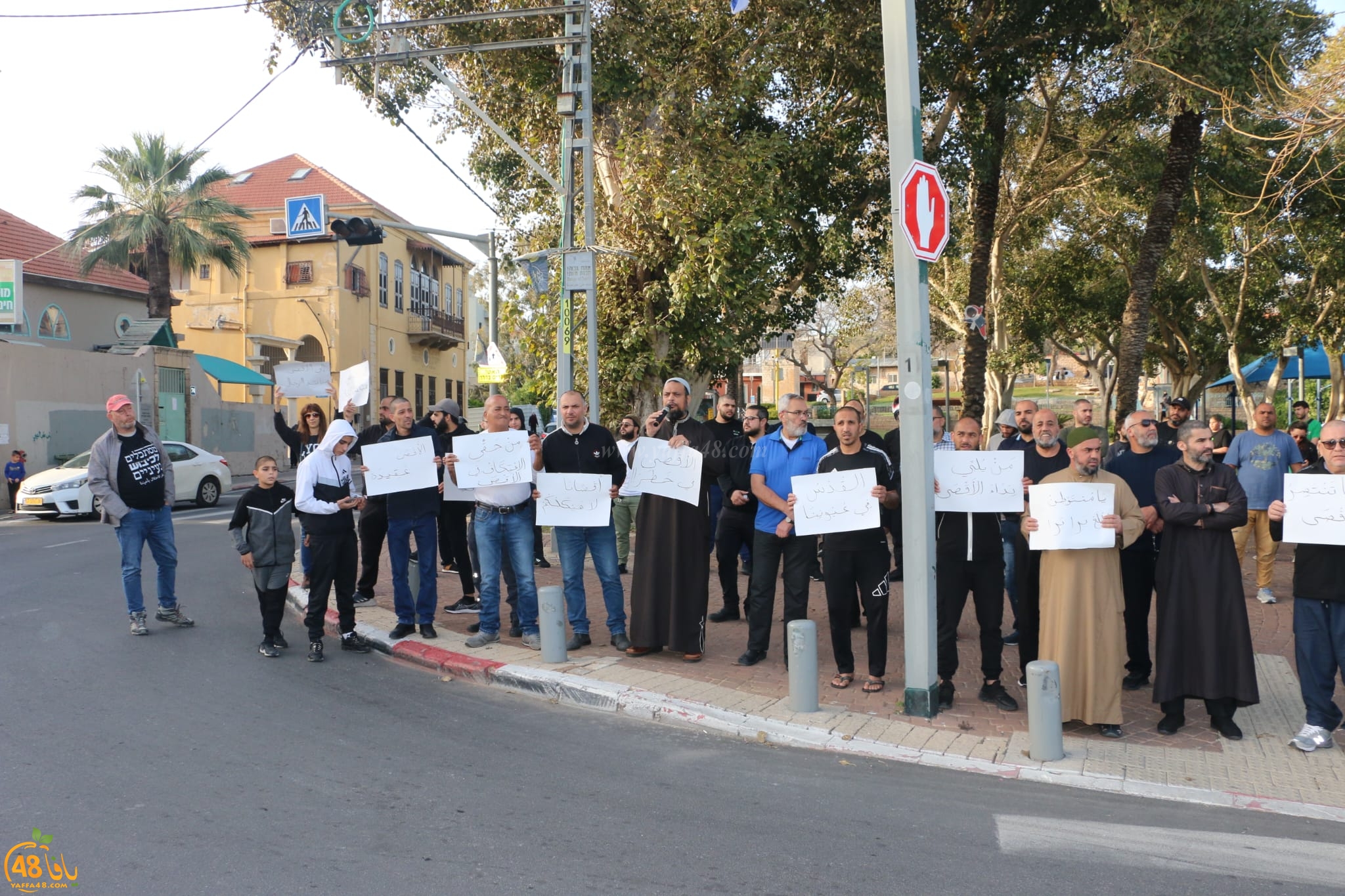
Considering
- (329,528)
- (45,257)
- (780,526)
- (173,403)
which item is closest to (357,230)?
(329,528)

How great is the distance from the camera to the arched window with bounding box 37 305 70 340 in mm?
30359

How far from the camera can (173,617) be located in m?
9.52

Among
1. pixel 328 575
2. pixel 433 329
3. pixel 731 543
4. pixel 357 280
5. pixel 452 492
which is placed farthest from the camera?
pixel 433 329

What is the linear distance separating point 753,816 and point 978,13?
45.5 ft

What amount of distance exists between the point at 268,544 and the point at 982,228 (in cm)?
1271

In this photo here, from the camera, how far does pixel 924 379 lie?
6.54 meters

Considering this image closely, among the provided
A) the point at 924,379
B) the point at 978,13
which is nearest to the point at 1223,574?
the point at 924,379

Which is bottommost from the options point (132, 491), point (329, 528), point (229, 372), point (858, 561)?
point (858, 561)

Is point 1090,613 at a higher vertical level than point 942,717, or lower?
higher

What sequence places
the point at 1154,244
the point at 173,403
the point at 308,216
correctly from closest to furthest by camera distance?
the point at 1154,244, the point at 308,216, the point at 173,403

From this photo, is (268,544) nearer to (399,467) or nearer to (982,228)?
(399,467)

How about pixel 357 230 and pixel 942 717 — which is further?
pixel 357 230

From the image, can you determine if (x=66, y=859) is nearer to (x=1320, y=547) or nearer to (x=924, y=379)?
(x=924, y=379)

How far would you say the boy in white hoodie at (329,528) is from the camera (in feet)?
27.3
